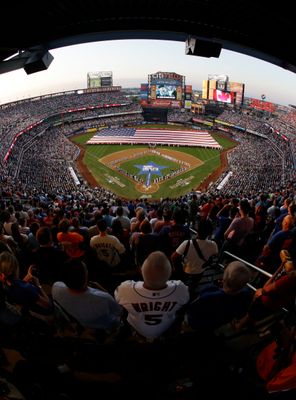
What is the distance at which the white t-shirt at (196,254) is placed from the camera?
5.52m

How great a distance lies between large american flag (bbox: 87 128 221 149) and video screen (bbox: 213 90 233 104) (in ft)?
44.1

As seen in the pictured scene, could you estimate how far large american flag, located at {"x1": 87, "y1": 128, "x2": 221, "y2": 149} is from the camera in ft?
185

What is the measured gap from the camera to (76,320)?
144 inches

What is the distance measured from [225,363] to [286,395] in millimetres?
845

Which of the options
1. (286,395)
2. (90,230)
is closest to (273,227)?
(90,230)

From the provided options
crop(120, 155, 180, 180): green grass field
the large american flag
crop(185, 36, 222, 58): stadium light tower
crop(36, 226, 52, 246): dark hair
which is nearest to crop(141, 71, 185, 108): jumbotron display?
the large american flag

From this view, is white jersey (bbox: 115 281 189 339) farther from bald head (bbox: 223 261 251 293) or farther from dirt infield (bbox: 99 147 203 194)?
dirt infield (bbox: 99 147 203 194)

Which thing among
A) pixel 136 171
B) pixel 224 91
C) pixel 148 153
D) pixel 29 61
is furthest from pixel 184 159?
pixel 29 61

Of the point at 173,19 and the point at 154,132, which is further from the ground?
the point at 154,132

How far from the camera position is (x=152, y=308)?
3.60m

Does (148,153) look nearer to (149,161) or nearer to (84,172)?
(149,161)

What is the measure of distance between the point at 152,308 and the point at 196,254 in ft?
6.82

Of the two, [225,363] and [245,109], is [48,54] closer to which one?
[225,363]

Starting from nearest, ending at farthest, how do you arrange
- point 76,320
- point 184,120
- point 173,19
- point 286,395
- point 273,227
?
point 286,395 < point 76,320 < point 273,227 < point 173,19 < point 184,120
